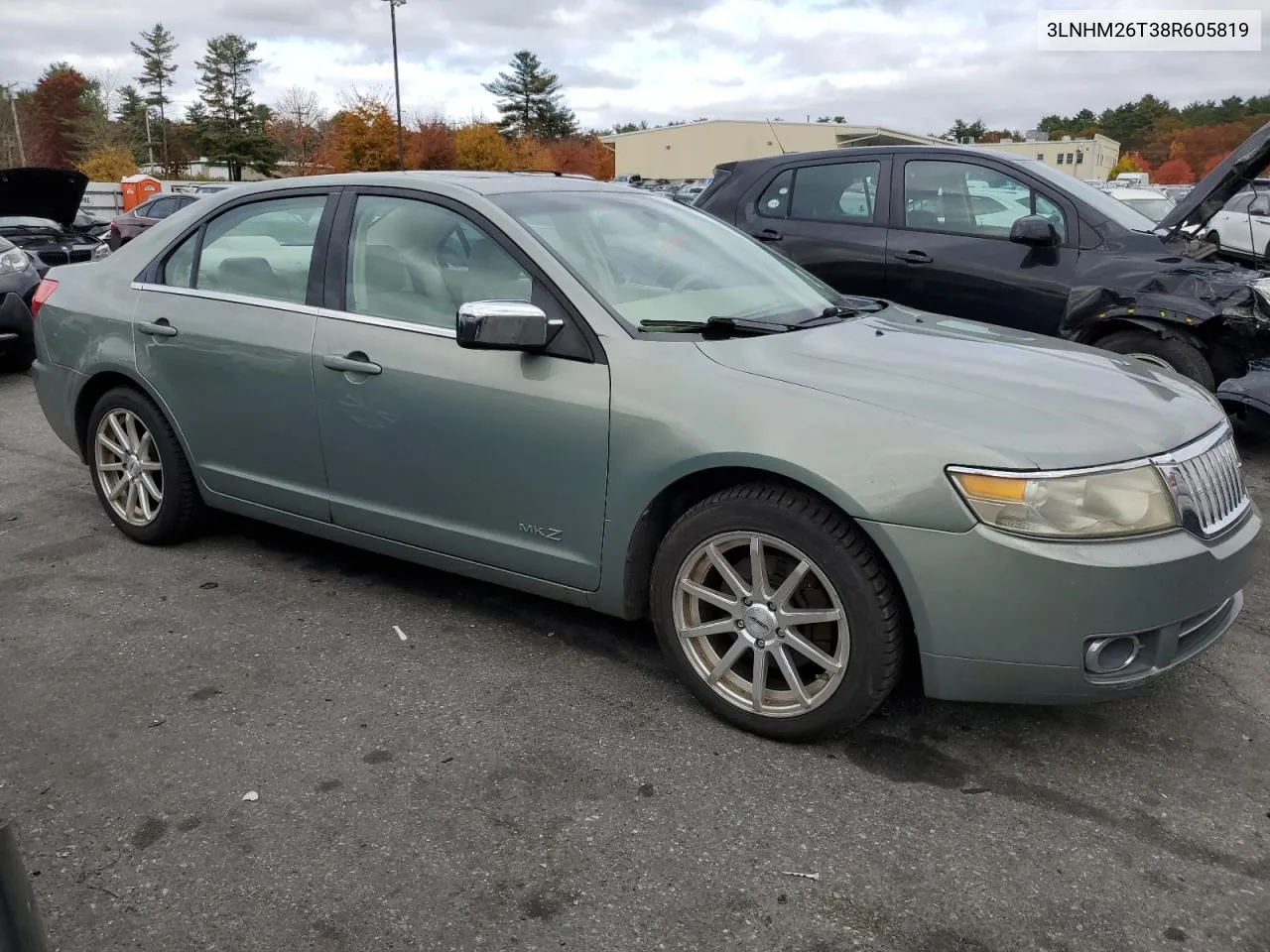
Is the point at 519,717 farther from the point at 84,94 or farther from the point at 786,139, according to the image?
the point at 84,94

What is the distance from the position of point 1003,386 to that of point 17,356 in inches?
351

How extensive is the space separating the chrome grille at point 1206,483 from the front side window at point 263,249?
2.95m

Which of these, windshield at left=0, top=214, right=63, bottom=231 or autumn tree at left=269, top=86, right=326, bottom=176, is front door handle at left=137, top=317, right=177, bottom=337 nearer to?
windshield at left=0, top=214, right=63, bottom=231

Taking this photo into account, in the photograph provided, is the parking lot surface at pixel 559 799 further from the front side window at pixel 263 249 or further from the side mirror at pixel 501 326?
the front side window at pixel 263 249

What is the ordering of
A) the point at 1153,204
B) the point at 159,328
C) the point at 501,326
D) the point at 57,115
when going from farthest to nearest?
the point at 57,115 < the point at 1153,204 < the point at 159,328 < the point at 501,326

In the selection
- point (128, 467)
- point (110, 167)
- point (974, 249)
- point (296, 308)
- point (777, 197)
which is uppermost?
point (777, 197)

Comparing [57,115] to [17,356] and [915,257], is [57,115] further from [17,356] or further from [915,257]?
[915,257]

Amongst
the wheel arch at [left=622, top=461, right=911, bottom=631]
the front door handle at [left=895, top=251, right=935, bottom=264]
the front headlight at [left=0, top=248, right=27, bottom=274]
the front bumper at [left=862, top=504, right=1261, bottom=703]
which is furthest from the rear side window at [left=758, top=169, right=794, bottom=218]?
the front headlight at [left=0, top=248, right=27, bottom=274]

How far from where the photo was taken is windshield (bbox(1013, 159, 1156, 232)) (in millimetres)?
6144

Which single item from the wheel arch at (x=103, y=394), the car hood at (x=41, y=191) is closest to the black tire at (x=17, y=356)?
the car hood at (x=41, y=191)

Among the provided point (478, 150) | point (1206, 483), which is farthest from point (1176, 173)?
point (1206, 483)

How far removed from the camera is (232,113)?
82500 millimetres

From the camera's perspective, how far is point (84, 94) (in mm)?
74188

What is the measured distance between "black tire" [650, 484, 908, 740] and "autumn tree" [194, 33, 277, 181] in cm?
8116
